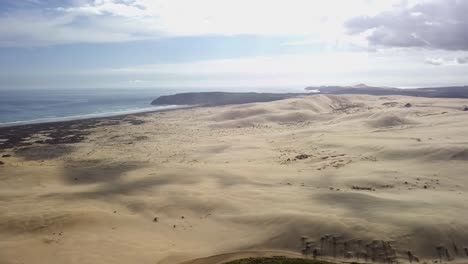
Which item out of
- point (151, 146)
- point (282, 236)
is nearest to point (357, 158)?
point (282, 236)

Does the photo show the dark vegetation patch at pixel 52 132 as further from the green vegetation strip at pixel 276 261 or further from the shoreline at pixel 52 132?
the green vegetation strip at pixel 276 261

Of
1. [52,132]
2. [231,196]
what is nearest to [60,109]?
[52,132]

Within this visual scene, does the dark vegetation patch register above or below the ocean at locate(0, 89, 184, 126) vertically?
below

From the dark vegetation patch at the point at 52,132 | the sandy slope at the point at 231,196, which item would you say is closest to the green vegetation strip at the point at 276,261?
the sandy slope at the point at 231,196

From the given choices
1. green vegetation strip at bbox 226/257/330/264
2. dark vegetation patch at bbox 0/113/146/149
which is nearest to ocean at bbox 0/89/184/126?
dark vegetation patch at bbox 0/113/146/149

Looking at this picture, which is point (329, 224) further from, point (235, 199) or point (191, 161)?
point (191, 161)

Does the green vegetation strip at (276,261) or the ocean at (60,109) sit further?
the ocean at (60,109)

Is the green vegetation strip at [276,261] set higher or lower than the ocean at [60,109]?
lower

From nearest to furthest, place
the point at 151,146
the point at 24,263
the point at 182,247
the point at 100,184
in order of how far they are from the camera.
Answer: the point at 24,263
the point at 182,247
the point at 100,184
the point at 151,146

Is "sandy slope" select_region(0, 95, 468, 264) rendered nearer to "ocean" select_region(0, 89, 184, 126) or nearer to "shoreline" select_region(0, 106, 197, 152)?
"shoreline" select_region(0, 106, 197, 152)
